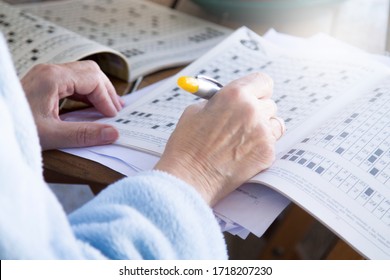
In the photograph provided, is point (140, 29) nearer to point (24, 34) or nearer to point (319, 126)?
point (24, 34)

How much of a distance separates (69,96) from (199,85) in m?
0.20

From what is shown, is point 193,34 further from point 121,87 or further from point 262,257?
point 262,257

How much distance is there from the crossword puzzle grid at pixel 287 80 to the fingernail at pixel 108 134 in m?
0.04

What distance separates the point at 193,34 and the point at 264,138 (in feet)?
1.28

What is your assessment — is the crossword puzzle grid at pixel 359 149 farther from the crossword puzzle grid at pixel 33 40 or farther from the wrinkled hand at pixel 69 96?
the crossword puzzle grid at pixel 33 40

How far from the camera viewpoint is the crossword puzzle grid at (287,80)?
569 mm

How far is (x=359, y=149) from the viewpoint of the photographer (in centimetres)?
48

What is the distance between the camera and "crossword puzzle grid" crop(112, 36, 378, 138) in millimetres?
569

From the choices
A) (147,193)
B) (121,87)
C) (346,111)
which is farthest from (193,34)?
(147,193)

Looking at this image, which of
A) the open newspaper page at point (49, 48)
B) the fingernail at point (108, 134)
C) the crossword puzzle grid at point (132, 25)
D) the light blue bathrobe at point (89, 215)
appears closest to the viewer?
the light blue bathrobe at point (89, 215)

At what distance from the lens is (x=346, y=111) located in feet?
1.77

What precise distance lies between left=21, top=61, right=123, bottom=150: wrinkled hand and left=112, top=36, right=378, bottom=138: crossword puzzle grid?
1.3 inches

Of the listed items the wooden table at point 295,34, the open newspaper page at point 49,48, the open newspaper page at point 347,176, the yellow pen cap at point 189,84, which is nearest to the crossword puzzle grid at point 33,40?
the open newspaper page at point 49,48

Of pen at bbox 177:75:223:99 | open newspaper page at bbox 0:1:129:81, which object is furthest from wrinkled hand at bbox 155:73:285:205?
open newspaper page at bbox 0:1:129:81
